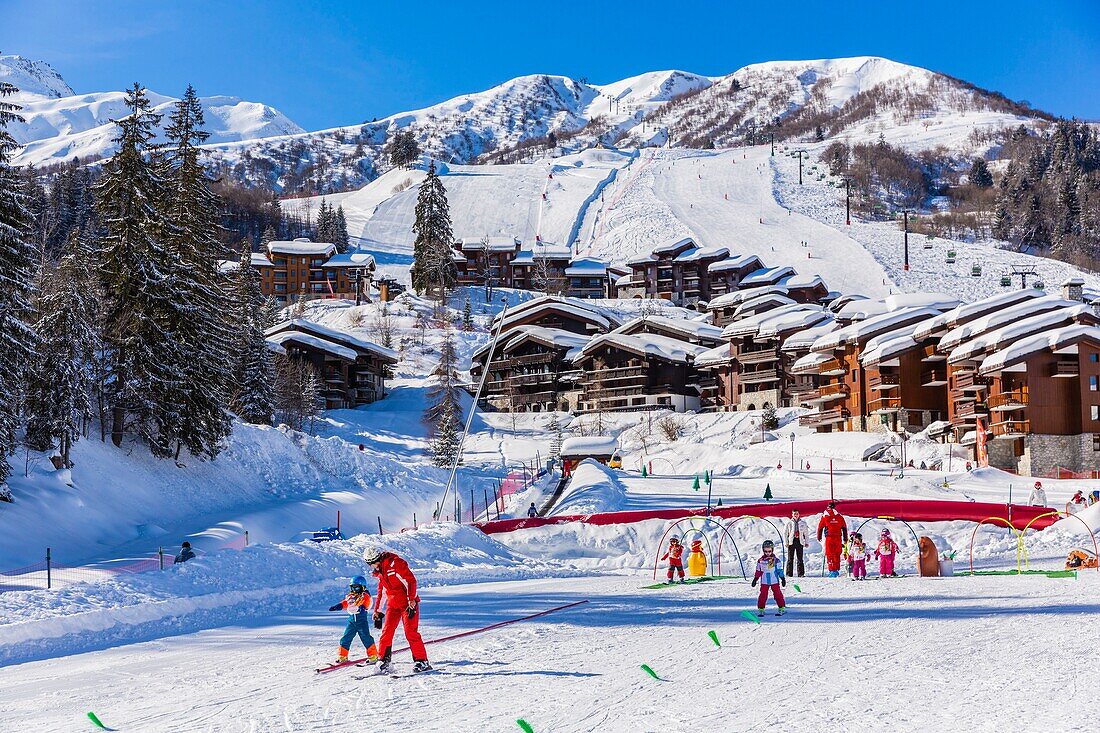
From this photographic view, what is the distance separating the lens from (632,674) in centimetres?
1280

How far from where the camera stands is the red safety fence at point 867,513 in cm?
3250

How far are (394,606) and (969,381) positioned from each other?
51.2 m

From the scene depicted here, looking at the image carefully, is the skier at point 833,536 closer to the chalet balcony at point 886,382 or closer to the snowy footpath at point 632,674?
the snowy footpath at point 632,674

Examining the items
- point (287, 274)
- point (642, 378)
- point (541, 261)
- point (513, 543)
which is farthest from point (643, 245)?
point (513, 543)

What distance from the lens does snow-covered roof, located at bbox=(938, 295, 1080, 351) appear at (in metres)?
58.3

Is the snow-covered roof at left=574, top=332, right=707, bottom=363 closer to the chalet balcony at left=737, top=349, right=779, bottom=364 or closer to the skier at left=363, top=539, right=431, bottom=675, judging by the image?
the chalet balcony at left=737, top=349, right=779, bottom=364

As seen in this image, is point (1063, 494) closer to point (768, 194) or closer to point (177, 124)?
point (177, 124)

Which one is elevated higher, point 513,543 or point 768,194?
point 768,194

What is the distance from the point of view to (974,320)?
62.0m

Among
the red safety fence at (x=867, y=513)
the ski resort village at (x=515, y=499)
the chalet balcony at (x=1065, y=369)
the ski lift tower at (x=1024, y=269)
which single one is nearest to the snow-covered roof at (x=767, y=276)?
the ski resort village at (x=515, y=499)

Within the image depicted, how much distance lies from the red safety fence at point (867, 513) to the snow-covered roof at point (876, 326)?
35719 millimetres

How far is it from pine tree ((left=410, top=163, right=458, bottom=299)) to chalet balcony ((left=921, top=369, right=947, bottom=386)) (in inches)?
2252

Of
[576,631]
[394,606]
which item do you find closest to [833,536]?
[576,631]

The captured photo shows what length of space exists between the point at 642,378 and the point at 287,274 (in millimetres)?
59817
